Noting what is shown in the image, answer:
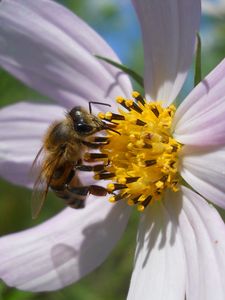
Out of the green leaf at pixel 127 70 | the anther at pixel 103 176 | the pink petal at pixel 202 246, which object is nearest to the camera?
the pink petal at pixel 202 246

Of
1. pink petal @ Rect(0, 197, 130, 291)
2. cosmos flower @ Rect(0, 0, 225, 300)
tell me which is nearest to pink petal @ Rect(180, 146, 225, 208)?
cosmos flower @ Rect(0, 0, 225, 300)

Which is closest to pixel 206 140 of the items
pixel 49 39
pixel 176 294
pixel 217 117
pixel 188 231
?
pixel 217 117

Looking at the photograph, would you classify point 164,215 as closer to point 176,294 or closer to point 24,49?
point 176,294

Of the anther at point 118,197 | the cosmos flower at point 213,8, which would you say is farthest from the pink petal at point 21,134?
the cosmos flower at point 213,8

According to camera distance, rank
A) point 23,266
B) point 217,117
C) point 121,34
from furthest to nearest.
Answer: point 121,34 → point 23,266 → point 217,117

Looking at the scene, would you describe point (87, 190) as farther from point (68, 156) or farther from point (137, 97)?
point (137, 97)

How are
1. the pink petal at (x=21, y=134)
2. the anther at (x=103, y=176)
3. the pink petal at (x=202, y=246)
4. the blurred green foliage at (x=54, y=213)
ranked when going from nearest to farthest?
the pink petal at (x=202, y=246)
the anther at (x=103, y=176)
the pink petal at (x=21, y=134)
the blurred green foliage at (x=54, y=213)

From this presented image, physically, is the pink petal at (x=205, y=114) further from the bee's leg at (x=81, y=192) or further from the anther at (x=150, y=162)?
the bee's leg at (x=81, y=192)
